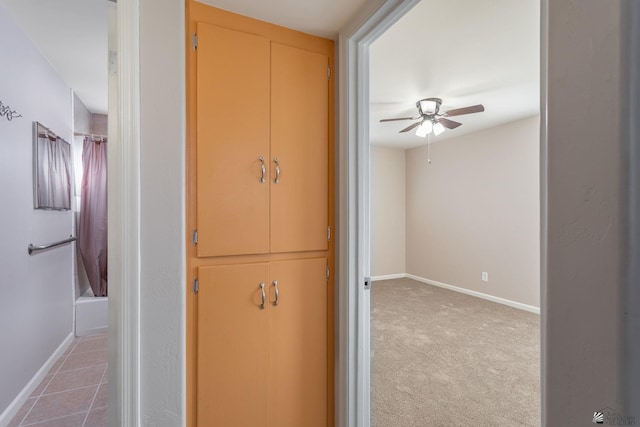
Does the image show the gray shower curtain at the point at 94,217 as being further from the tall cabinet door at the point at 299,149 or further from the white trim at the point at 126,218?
the tall cabinet door at the point at 299,149

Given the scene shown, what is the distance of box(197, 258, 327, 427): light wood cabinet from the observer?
4.44 ft

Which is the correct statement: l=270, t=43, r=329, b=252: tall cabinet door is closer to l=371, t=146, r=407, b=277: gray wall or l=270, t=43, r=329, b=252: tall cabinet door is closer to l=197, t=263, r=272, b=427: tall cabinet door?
l=197, t=263, r=272, b=427: tall cabinet door

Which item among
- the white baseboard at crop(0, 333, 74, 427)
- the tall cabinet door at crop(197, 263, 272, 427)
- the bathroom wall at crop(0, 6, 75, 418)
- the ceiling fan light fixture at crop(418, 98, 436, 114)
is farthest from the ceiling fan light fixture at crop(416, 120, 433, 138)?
the white baseboard at crop(0, 333, 74, 427)

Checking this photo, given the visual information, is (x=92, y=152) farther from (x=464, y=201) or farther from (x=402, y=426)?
(x=464, y=201)

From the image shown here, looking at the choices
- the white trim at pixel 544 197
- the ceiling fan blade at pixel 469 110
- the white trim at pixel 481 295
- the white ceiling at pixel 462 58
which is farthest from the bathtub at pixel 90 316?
the white trim at pixel 481 295

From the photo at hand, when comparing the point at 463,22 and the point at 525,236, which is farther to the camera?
the point at 525,236

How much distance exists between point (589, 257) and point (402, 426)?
169cm

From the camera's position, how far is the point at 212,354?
1351mm

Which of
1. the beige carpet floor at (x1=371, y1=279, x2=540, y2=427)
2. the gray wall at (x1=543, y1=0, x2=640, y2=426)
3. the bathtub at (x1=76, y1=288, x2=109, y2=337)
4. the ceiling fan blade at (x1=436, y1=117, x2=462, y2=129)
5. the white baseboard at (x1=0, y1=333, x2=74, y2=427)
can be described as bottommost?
the beige carpet floor at (x1=371, y1=279, x2=540, y2=427)

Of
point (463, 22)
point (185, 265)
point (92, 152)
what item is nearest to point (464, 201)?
point (463, 22)

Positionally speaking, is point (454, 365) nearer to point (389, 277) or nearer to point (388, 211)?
point (389, 277)

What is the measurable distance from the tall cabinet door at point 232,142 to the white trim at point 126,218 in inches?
9.5

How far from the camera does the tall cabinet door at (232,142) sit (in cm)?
134

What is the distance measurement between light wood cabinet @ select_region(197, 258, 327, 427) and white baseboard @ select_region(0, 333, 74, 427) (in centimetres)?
137
